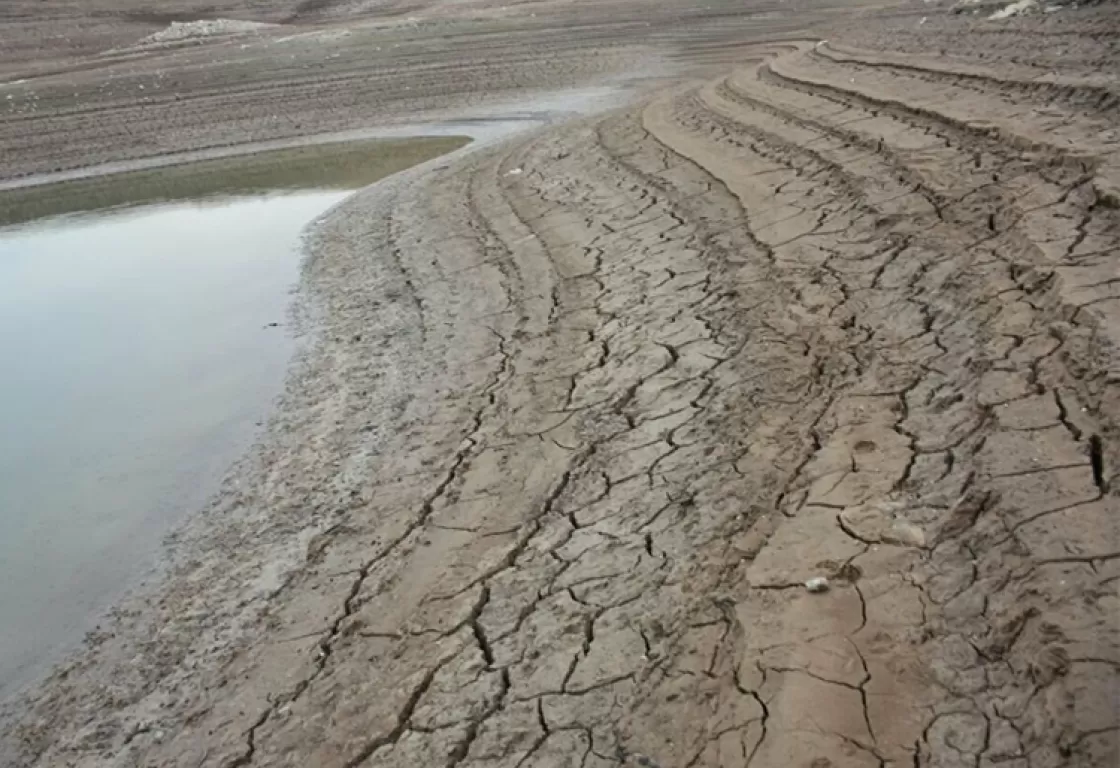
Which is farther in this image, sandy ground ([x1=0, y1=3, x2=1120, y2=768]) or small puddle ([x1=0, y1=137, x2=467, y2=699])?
small puddle ([x1=0, y1=137, x2=467, y2=699])

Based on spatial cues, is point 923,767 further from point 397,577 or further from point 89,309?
point 89,309

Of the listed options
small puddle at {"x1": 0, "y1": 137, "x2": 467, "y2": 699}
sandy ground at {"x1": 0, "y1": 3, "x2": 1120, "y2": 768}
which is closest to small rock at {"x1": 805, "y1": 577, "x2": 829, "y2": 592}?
sandy ground at {"x1": 0, "y1": 3, "x2": 1120, "y2": 768}

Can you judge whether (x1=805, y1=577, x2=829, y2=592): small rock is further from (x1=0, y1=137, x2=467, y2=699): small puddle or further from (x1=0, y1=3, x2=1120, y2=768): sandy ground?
(x1=0, y1=137, x2=467, y2=699): small puddle

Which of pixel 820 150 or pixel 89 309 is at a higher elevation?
pixel 820 150

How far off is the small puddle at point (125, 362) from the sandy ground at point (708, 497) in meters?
0.32

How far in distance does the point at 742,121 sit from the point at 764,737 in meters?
7.23

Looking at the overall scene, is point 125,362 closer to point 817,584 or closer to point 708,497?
point 708,497

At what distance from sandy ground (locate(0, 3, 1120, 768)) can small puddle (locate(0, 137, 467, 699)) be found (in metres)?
0.32

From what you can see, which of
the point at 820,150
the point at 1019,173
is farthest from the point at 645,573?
the point at 820,150

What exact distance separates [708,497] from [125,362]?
190 inches

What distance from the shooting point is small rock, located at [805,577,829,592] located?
2992mm

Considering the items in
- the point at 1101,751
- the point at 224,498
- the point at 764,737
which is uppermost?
the point at 1101,751

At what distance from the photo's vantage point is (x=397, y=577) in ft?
12.6

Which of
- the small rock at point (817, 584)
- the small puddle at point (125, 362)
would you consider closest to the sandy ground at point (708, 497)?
the small rock at point (817, 584)
